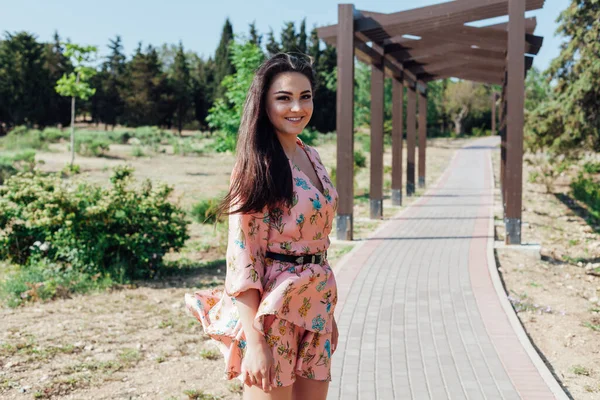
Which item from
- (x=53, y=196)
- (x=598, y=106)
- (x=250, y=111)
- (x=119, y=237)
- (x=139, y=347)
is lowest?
(x=139, y=347)

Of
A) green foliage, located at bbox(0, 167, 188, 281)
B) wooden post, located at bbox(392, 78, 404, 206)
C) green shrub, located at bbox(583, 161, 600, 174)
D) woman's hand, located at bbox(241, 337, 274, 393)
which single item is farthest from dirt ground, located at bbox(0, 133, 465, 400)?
green shrub, located at bbox(583, 161, 600, 174)

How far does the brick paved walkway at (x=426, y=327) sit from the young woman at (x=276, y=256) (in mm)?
1746

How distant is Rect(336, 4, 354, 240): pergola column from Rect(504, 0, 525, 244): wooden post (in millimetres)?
2196

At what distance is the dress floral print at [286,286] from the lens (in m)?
1.97

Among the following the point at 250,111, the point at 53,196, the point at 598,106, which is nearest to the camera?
the point at 250,111

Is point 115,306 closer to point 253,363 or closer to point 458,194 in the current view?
point 253,363

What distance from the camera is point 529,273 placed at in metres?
7.22

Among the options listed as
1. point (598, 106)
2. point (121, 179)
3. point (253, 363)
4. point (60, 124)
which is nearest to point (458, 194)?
point (598, 106)

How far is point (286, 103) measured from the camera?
2.10 meters

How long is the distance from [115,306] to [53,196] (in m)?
1.48

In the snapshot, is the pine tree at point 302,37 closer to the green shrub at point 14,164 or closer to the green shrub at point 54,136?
the green shrub at point 54,136

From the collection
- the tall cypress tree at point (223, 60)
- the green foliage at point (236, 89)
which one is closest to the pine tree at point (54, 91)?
the tall cypress tree at point (223, 60)

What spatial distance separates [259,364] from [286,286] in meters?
0.27

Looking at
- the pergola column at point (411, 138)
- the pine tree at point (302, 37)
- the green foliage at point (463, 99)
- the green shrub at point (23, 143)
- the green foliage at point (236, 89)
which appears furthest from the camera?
the green foliage at point (463, 99)
